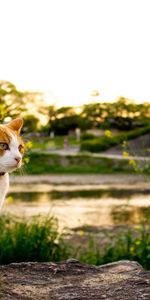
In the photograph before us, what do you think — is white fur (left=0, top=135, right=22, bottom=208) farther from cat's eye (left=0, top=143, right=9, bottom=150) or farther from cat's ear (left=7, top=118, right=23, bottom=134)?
cat's ear (left=7, top=118, right=23, bottom=134)

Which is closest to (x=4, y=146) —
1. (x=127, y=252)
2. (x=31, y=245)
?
(x=31, y=245)

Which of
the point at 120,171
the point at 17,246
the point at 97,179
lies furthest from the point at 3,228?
the point at 120,171

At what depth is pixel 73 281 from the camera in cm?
452

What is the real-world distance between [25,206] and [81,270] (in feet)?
32.7

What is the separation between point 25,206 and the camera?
14.6 m

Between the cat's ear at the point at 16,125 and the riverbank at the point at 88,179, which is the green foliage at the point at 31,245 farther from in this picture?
the riverbank at the point at 88,179

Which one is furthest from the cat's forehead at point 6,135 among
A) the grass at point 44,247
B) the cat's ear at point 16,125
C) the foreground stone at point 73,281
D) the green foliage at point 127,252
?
the green foliage at point 127,252

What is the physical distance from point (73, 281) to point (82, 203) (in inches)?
431

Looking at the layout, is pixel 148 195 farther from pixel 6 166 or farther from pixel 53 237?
pixel 6 166

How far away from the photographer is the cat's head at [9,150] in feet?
10.5

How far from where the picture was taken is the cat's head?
3189 millimetres

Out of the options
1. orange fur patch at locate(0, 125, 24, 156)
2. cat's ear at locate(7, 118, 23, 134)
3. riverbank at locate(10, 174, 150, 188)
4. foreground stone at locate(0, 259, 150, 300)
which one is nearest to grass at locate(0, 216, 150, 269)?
foreground stone at locate(0, 259, 150, 300)

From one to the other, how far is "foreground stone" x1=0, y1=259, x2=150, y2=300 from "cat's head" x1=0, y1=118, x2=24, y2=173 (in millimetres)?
1290

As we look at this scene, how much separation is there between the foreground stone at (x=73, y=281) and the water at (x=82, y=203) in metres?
5.51
